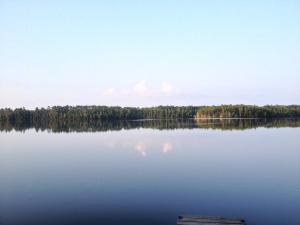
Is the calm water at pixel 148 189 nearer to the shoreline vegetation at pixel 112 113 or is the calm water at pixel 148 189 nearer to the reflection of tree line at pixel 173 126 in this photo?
the reflection of tree line at pixel 173 126

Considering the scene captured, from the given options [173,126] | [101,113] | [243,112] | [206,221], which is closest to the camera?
[206,221]

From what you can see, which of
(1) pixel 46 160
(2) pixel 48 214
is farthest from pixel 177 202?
(1) pixel 46 160

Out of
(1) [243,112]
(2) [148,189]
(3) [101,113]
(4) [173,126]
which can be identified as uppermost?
(3) [101,113]

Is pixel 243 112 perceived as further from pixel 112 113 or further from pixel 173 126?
pixel 112 113

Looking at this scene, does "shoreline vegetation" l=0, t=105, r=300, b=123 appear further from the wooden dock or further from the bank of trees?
the wooden dock

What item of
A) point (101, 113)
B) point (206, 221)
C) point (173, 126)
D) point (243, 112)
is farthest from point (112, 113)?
point (206, 221)

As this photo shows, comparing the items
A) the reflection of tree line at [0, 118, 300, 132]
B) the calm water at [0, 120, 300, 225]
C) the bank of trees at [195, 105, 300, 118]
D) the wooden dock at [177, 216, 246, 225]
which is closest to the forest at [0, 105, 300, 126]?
the bank of trees at [195, 105, 300, 118]

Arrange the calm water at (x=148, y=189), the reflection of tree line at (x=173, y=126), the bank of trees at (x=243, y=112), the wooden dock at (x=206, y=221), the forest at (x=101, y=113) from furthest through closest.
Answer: the forest at (x=101, y=113), the bank of trees at (x=243, y=112), the reflection of tree line at (x=173, y=126), the calm water at (x=148, y=189), the wooden dock at (x=206, y=221)

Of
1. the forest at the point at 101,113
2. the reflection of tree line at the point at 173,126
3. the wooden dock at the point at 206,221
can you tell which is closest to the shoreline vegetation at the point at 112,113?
the forest at the point at 101,113

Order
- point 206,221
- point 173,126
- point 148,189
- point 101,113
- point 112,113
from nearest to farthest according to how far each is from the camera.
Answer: point 206,221
point 148,189
point 173,126
point 101,113
point 112,113

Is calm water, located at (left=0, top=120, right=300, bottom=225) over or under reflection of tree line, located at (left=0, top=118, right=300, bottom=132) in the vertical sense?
under

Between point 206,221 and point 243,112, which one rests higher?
point 243,112

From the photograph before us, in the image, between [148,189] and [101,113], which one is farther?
[101,113]

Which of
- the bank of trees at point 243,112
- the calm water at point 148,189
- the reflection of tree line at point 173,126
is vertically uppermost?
the bank of trees at point 243,112
